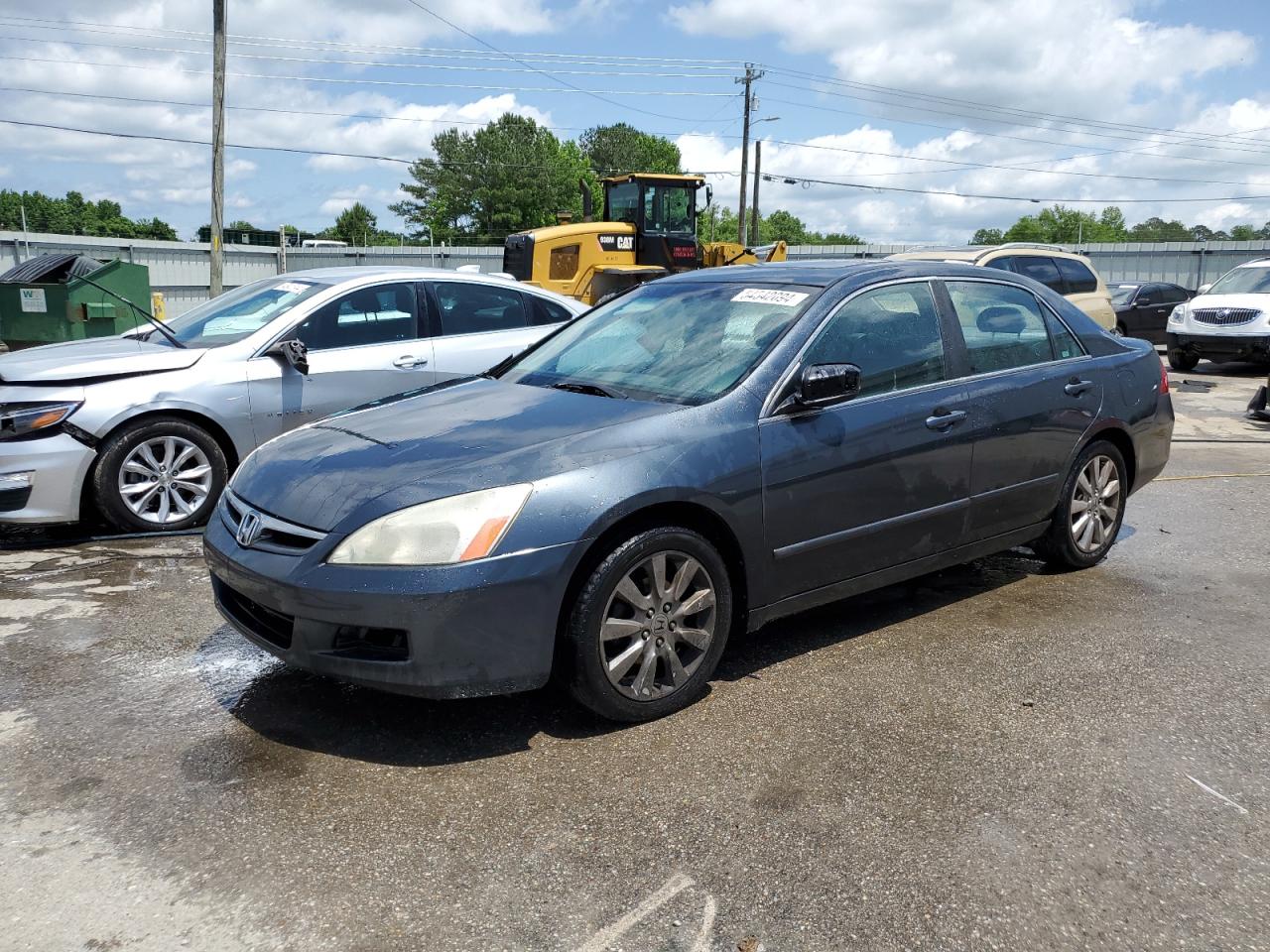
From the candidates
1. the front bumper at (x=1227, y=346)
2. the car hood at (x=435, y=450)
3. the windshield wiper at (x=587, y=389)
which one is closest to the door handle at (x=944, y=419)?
the car hood at (x=435, y=450)

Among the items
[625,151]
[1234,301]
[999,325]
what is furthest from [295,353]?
[625,151]

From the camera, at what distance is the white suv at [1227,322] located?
15914mm

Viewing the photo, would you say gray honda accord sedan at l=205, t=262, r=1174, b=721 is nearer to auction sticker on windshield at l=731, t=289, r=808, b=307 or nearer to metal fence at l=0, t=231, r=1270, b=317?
auction sticker on windshield at l=731, t=289, r=808, b=307

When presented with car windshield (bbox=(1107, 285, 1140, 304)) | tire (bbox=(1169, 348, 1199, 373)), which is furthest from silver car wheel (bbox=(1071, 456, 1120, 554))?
car windshield (bbox=(1107, 285, 1140, 304))

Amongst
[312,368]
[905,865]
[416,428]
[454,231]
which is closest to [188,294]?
[312,368]

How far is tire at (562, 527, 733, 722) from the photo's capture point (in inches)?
135

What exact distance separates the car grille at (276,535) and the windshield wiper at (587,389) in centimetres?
129

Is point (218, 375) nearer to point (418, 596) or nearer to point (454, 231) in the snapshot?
point (418, 596)

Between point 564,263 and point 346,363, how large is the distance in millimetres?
11587

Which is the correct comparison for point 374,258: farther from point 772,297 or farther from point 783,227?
point 783,227

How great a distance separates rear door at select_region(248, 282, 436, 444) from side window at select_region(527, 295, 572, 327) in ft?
3.04

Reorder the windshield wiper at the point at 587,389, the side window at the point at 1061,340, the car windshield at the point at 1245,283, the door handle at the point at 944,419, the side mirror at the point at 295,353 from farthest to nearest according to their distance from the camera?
the car windshield at the point at 1245,283
the side mirror at the point at 295,353
the side window at the point at 1061,340
the door handle at the point at 944,419
the windshield wiper at the point at 587,389

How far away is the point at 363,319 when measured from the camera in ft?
23.0

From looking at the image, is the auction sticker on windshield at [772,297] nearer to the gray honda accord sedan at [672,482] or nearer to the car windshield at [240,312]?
the gray honda accord sedan at [672,482]
